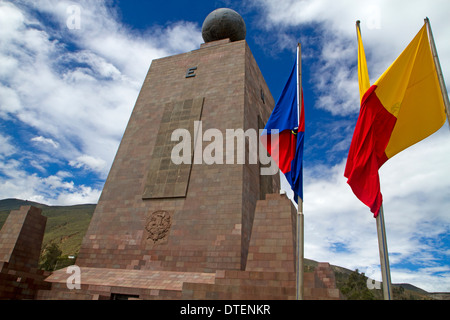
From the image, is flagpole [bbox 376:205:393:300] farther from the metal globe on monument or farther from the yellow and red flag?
the metal globe on monument

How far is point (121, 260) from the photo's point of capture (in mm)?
12375

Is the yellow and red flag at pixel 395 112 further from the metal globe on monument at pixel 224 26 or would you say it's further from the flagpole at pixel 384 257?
the metal globe on monument at pixel 224 26

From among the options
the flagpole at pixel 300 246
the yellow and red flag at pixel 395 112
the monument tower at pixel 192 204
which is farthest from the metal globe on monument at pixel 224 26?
the yellow and red flag at pixel 395 112

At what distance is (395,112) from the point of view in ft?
24.2

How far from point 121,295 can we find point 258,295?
5569mm

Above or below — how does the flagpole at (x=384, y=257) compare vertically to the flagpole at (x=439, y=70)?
below

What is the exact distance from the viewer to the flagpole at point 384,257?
18.8 ft

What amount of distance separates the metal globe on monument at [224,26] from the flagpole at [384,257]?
16.5m

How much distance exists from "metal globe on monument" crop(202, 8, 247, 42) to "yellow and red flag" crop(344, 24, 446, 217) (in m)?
14.1

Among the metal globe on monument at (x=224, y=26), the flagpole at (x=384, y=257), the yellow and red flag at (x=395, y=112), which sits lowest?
the flagpole at (x=384, y=257)

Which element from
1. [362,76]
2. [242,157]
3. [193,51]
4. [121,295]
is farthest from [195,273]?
[193,51]

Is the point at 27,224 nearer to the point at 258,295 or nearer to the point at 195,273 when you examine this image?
the point at 195,273

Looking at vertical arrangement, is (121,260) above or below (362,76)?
below

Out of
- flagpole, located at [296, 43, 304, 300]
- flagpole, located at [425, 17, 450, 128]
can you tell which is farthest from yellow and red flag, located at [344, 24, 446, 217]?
flagpole, located at [296, 43, 304, 300]
